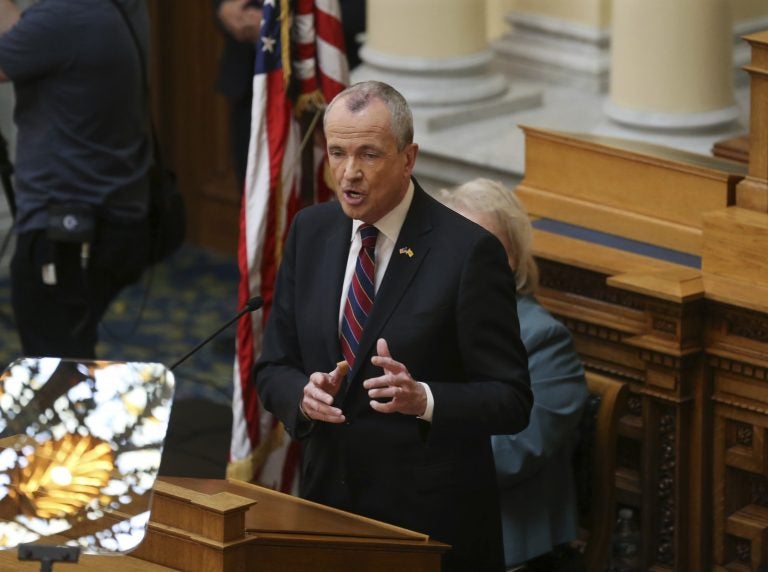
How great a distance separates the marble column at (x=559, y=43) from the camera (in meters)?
6.86

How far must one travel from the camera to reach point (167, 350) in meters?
7.42

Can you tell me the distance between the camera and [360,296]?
3.40 m

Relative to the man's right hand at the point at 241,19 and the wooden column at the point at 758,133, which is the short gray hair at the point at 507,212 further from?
the man's right hand at the point at 241,19

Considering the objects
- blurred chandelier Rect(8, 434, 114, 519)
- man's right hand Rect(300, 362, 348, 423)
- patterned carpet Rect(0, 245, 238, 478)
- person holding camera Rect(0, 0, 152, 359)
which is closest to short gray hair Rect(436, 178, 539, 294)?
man's right hand Rect(300, 362, 348, 423)

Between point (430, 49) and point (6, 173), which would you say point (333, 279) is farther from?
point (430, 49)

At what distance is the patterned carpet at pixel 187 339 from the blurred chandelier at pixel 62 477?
319 cm

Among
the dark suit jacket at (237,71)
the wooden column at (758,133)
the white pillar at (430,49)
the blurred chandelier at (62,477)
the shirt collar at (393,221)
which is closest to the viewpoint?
the blurred chandelier at (62,477)

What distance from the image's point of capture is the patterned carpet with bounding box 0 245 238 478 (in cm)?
636

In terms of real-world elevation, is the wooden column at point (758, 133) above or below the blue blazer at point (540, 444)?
above

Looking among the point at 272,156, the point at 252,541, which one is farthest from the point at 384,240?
the point at 272,156

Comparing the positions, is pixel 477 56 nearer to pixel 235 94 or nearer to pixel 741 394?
pixel 235 94

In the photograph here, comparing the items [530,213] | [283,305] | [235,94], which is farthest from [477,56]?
[283,305]

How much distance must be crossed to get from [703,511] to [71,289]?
6.97 ft

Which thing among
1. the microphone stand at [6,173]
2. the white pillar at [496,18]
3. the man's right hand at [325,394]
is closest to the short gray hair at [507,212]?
the man's right hand at [325,394]
